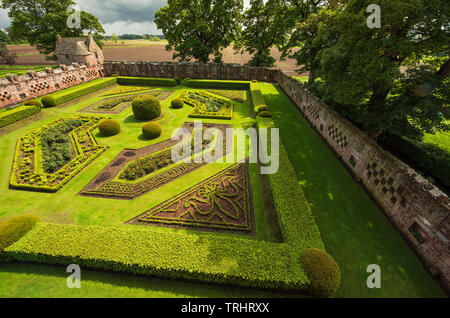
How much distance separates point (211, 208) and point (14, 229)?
903 cm

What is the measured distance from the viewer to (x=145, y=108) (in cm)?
2045

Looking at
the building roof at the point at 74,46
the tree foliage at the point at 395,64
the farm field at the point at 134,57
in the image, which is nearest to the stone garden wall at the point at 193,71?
the building roof at the point at 74,46

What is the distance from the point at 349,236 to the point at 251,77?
3768cm

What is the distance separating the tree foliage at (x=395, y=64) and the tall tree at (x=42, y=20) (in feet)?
183

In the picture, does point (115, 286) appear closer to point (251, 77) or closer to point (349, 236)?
point (349, 236)

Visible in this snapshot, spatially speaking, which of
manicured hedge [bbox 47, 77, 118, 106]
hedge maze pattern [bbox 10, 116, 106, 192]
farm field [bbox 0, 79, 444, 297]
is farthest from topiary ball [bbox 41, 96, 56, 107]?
hedge maze pattern [bbox 10, 116, 106, 192]

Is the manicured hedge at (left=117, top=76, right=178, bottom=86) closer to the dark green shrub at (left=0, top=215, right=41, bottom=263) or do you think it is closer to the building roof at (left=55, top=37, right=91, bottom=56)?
the building roof at (left=55, top=37, right=91, bottom=56)

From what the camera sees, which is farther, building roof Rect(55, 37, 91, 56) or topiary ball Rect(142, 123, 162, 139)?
building roof Rect(55, 37, 91, 56)

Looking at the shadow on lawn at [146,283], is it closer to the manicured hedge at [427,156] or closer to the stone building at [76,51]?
the manicured hedge at [427,156]

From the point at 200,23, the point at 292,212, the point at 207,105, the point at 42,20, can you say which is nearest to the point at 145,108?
the point at 207,105

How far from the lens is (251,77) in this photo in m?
40.0

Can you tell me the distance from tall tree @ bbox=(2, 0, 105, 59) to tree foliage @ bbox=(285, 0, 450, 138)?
2192 inches

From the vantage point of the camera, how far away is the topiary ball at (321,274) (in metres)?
6.65

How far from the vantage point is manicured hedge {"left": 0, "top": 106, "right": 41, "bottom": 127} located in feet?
62.1
